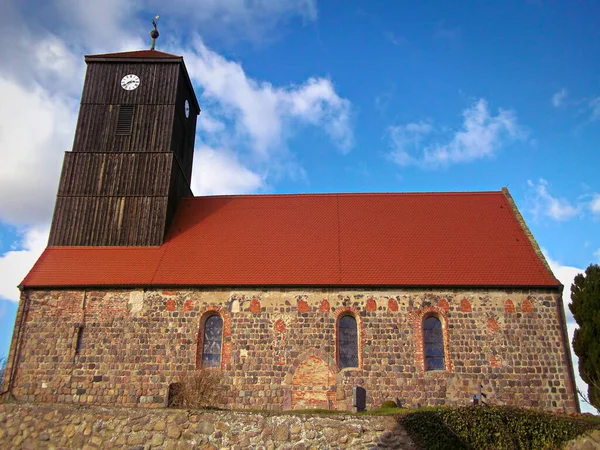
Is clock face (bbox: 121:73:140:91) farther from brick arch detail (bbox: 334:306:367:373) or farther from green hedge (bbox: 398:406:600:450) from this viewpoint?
green hedge (bbox: 398:406:600:450)

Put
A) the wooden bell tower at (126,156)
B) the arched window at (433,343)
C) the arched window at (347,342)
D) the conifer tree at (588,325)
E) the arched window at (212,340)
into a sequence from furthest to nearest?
the wooden bell tower at (126,156)
the arched window at (212,340)
the arched window at (347,342)
the arched window at (433,343)
the conifer tree at (588,325)

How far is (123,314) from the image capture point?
56.4ft

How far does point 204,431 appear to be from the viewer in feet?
35.0

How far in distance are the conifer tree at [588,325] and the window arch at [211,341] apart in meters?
10.8

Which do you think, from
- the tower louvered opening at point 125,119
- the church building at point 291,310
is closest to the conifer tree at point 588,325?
the church building at point 291,310

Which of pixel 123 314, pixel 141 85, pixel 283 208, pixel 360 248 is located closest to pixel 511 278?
pixel 360 248

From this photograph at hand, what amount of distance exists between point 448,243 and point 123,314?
11.4 meters

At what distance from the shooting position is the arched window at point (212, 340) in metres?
16.6

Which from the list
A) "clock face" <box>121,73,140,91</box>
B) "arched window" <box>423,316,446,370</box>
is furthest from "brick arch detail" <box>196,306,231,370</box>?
"clock face" <box>121,73,140,91</box>

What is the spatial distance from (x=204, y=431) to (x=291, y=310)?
21.7 ft

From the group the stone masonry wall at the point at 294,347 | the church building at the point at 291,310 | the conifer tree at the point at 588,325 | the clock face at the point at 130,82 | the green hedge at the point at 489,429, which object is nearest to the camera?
the green hedge at the point at 489,429

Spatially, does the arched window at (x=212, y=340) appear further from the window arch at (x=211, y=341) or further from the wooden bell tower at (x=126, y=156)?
the wooden bell tower at (x=126, y=156)

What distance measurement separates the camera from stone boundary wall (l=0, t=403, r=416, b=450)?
10523 millimetres

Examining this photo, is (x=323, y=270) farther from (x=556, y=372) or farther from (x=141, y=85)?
(x=141, y=85)
